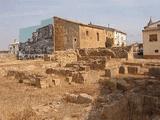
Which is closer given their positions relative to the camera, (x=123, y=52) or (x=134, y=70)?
(x=134, y=70)

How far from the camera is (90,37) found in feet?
115

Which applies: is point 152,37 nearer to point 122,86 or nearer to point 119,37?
point 122,86

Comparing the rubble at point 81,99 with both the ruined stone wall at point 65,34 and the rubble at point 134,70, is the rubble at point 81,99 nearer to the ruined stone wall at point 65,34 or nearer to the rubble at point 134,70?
the rubble at point 134,70

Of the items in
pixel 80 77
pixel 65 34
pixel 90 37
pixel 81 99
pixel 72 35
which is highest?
pixel 65 34

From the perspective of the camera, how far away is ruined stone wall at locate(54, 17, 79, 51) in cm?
3288

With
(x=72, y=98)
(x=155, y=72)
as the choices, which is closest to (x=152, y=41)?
(x=155, y=72)

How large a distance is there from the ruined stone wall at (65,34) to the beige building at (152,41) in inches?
324

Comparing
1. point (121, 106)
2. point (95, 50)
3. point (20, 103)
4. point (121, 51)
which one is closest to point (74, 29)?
point (95, 50)

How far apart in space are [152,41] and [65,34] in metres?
10.5

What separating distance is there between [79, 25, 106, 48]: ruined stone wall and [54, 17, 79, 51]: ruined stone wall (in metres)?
0.72

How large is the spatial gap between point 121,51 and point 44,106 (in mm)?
19112

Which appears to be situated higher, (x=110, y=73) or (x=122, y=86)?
(x=110, y=73)

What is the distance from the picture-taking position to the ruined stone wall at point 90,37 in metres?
33.3

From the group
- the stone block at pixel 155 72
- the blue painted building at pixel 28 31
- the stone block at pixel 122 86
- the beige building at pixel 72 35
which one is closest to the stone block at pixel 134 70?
the stone block at pixel 155 72
